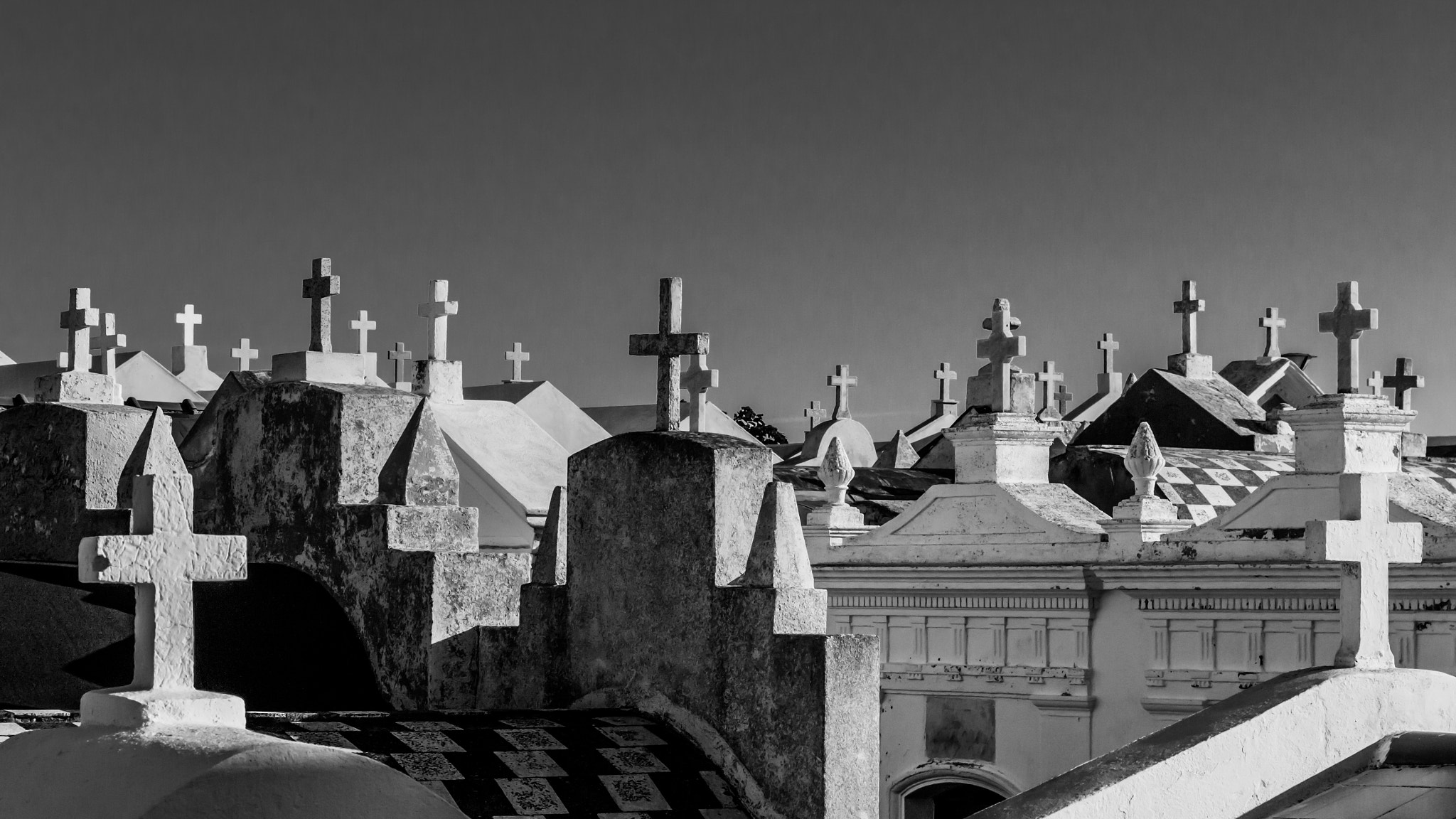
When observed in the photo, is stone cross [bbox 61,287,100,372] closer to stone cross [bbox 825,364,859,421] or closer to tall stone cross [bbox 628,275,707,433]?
tall stone cross [bbox 628,275,707,433]

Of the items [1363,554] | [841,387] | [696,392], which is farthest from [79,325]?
[841,387]

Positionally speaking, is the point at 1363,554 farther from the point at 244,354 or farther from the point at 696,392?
the point at 244,354

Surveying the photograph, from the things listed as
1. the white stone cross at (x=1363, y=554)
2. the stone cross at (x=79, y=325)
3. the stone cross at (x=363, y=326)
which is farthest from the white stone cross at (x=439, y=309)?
the white stone cross at (x=1363, y=554)

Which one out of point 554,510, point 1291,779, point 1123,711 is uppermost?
point 554,510

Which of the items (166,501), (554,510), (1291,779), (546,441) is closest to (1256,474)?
(546,441)

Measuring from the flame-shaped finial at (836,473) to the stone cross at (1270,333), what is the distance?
38.7 ft

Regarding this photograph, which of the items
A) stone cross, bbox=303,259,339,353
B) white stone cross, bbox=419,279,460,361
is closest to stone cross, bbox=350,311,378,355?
white stone cross, bbox=419,279,460,361

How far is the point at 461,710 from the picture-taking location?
8.98m

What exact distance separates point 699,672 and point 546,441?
11.3m

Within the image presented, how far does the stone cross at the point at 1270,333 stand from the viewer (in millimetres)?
27031

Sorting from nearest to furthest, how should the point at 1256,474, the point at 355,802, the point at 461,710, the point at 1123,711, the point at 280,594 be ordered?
the point at 355,802
the point at 461,710
the point at 280,594
the point at 1123,711
the point at 1256,474

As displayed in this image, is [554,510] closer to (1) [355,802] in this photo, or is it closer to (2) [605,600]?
(2) [605,600]

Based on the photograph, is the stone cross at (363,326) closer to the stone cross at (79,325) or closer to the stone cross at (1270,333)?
the stone cross at (79,325)

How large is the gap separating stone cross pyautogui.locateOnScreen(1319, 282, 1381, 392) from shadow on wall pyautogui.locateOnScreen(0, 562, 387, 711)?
23.7ft
